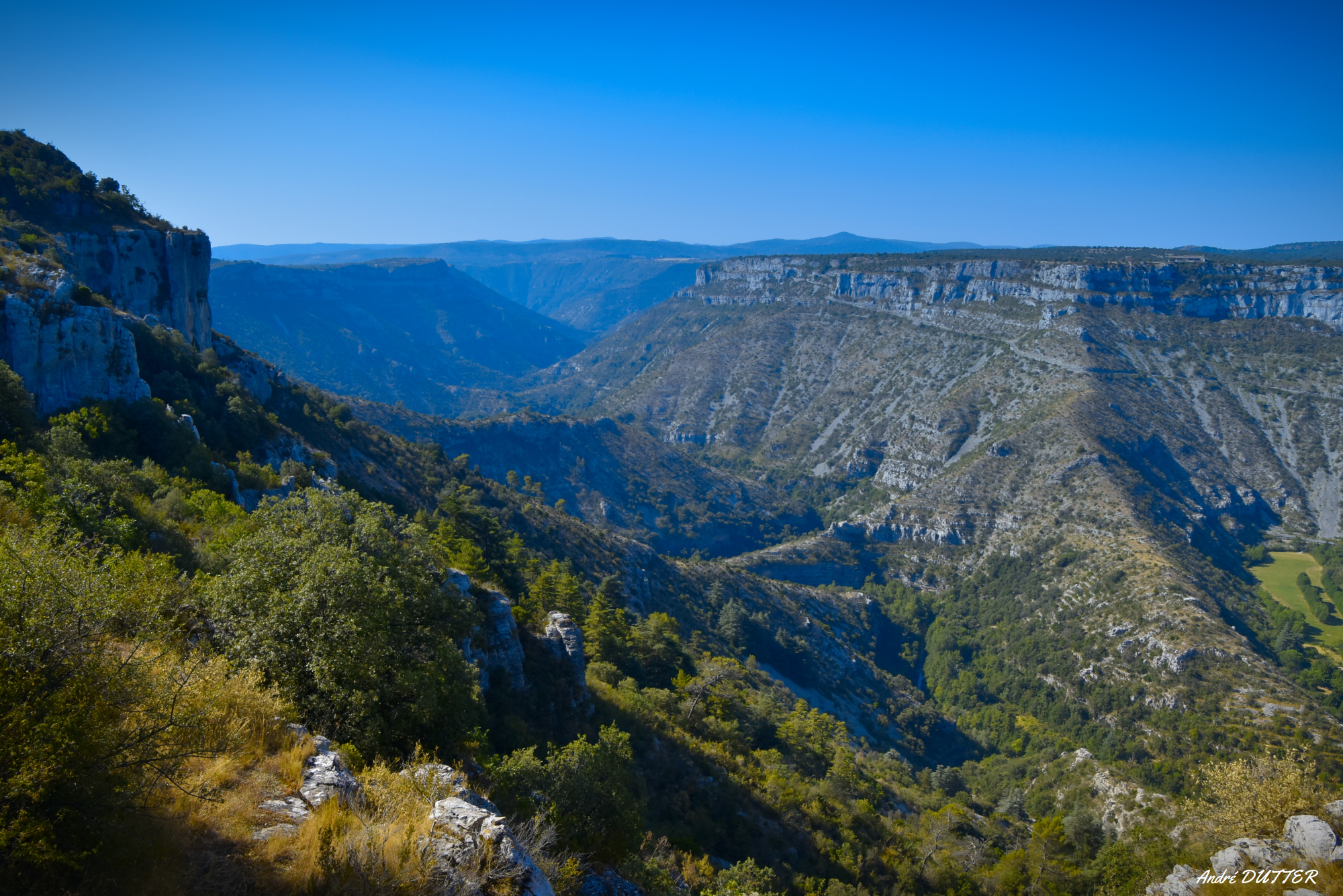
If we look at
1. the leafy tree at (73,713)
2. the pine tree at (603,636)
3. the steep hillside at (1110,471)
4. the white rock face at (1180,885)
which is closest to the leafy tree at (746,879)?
the white rock face at (1180,885)

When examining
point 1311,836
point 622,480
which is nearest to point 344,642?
point 1311,836

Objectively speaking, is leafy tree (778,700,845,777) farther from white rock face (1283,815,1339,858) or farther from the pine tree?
white rock face (1283,815,1339,858)

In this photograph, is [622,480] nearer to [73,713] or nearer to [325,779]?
[325,779]

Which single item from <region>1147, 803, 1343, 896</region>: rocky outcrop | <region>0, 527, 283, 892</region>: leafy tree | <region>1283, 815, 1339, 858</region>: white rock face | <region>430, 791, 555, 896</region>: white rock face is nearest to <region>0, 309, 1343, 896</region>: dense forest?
<region>0, 527, 283, 892</region>: leafy tree

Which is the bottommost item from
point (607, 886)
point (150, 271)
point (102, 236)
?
point (607, 886)

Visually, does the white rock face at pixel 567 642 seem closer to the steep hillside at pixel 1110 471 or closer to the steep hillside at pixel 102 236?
the steep hillside at pixel 102 236

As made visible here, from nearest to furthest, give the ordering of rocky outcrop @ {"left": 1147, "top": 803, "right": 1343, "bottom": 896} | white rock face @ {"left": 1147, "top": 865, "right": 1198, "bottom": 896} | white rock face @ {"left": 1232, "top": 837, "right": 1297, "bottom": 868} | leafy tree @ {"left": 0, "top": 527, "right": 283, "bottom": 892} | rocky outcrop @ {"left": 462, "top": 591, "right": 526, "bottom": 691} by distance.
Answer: leafy tree @ {"left": 0, "top": 527, "right": 283, "bottom": 892}, rocky outcrop @ {"left": 1147, "top": 803, "right": 1343, "bottom": 896}, white rock face @ {"left": 1232, "top": 837, "right": 1297, "bottom": 868}, white rock face @ {"left": 1147, "top": 865, "right": 1198, "bottom": 896}, rocky outcrop @ {"left": 462, "top": 591, "right": 526, "bottom": 691}
